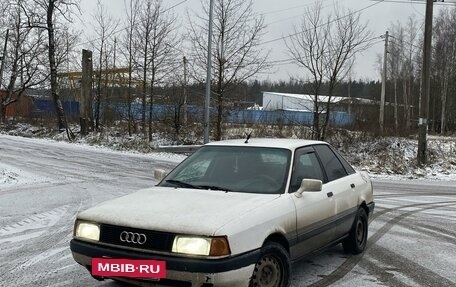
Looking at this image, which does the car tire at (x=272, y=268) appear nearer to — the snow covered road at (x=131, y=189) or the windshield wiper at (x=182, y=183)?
the snow covered road at (x=131, y=189)

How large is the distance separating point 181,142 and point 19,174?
12.9 metres

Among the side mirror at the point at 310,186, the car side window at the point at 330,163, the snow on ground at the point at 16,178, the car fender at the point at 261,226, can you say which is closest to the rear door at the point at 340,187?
the car side window at the point at 330,163

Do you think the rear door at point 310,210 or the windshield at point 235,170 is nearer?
the rear door at point 310,210

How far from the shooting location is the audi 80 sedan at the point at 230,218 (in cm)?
374

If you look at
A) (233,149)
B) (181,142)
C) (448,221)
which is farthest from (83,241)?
(181,142)

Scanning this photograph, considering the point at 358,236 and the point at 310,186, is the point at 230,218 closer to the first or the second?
the point at 310,186

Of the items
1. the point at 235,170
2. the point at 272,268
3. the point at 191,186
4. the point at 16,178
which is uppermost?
the point at 235,170

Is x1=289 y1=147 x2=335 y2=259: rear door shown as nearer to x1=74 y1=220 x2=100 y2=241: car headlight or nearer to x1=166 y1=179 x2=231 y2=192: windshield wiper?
x1=166 y1=179 x2=231 y2=192: windshield wiper

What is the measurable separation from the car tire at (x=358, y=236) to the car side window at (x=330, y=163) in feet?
2.09

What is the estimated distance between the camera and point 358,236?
6301 mm

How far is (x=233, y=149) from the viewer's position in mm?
5445

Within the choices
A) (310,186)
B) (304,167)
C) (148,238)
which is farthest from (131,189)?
(148,238)

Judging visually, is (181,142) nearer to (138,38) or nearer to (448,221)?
(138,38)

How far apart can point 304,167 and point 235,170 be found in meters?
0.78
